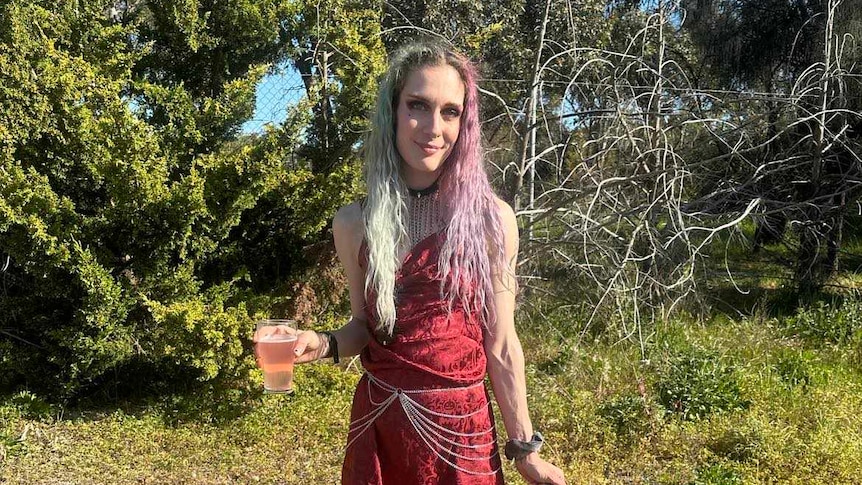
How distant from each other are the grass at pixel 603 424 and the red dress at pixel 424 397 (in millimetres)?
2070

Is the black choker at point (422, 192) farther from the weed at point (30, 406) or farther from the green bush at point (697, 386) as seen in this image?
the weed at point (30, 406)

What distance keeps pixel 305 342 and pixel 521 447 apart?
1.67ft

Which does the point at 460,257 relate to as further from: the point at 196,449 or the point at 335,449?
the point at 196,449

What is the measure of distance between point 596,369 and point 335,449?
6.00ft

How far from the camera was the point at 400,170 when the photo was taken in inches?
55.4

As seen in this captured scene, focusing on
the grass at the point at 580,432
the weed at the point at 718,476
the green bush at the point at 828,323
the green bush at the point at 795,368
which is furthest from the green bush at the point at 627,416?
the green bush at the point at 828,323

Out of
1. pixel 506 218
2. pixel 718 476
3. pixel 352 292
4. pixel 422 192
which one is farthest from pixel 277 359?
pixel 718 476

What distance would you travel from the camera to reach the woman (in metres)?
1.33

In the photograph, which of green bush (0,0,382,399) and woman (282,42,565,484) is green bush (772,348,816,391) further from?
woman (282,42,565,484)

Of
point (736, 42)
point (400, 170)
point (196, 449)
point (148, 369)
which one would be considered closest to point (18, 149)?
point (148, 369)

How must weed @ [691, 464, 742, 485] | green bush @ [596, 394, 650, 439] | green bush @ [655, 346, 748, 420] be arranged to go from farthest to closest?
1. green bush @ [655, 346, 748, 420]
2. green bush @ [596, 394, 650, 439]
3. weed @ [691, 464, 742, 485]

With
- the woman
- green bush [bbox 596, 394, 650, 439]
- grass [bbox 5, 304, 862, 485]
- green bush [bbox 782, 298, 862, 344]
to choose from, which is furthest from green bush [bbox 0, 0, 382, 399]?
green bush [bbox 782, 298, 862, 344]

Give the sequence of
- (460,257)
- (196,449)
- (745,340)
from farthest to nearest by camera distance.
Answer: (745,340) → (196,449) → (460,257)

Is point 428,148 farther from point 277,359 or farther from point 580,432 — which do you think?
point 580,432
